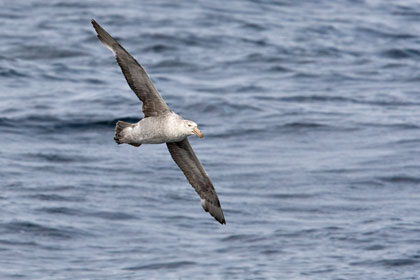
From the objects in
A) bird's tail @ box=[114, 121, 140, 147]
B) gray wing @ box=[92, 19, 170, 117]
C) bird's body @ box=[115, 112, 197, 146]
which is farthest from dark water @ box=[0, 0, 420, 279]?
gray wing @ box=[92, 19, 170, 117]

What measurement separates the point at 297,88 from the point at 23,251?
452 inches

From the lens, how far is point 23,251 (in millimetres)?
21766

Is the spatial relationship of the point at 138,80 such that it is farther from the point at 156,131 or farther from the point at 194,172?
the point at 194,172

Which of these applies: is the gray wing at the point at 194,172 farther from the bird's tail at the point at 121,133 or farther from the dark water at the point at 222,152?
the dark water at the point at 222,152

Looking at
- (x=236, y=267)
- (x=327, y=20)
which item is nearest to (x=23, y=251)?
(x=236, y=267)

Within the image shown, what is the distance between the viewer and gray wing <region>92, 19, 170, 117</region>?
12.3 m

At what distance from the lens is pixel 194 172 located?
541 inches

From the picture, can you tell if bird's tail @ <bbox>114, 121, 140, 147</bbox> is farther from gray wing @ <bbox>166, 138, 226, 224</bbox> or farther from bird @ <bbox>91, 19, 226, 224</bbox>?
gray wing @ <bbox>166, 138, 226, 224</bbox>

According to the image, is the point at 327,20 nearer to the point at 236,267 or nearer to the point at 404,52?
the point at 404,52

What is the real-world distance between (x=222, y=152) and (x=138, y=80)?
13.4m

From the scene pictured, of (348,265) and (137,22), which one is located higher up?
(137,22)

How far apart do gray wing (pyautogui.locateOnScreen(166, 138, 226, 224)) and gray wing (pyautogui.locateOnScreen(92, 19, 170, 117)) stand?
3.34 feet

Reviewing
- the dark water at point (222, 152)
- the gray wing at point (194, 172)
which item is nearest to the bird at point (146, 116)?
the gray wing at point (194, 172)

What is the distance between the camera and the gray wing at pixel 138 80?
485 inches
